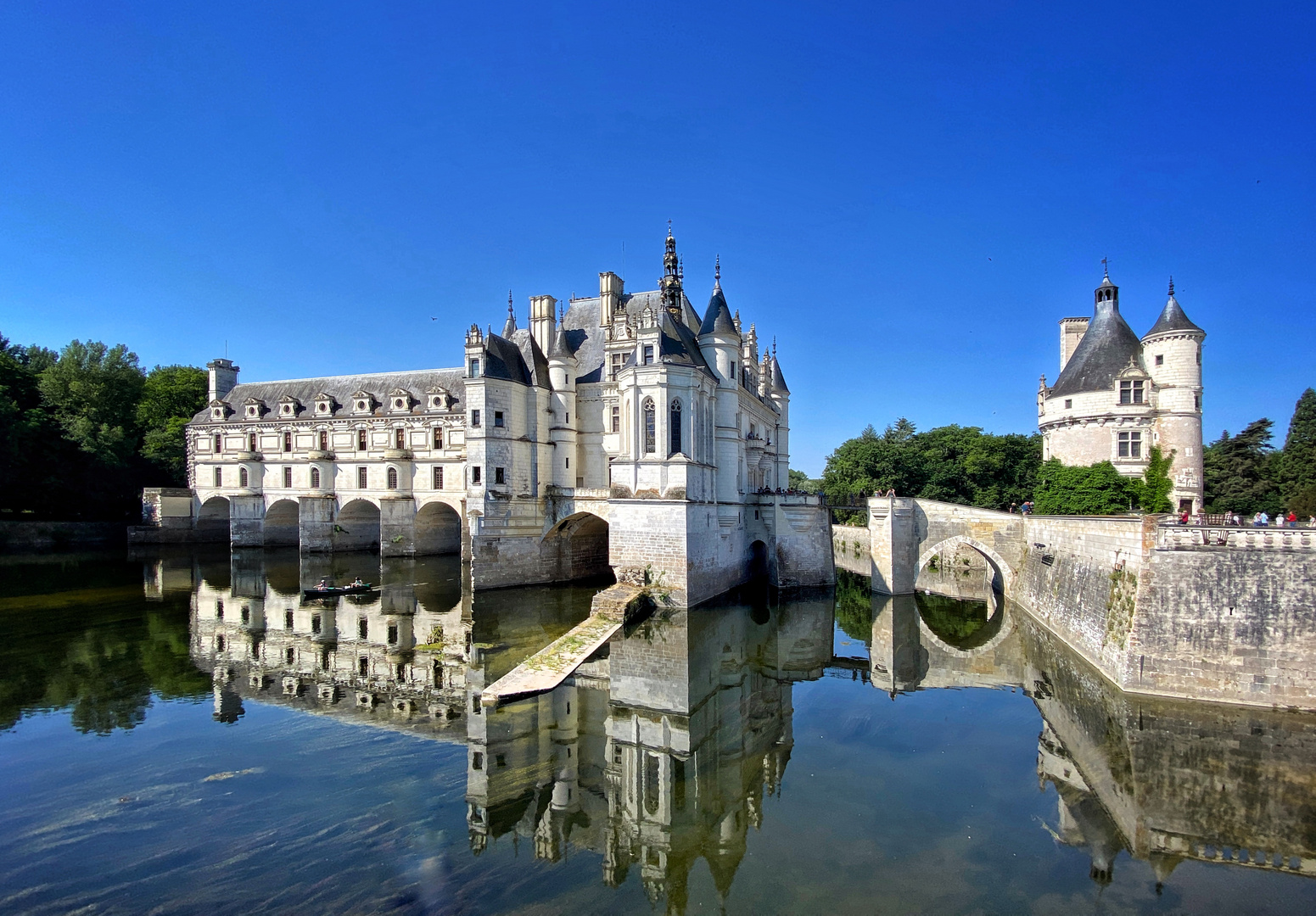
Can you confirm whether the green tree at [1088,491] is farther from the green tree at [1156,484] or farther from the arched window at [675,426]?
the arched window at [675,426]

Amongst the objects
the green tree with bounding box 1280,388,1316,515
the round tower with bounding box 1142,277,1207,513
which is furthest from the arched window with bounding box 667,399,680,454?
the green tree with bounding box 1280,388,1316,515

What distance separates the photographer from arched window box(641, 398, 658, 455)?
24.8 metres

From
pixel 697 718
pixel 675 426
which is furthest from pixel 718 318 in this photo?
pixel 697 718

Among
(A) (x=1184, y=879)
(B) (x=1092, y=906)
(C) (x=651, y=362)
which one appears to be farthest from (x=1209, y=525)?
(C) (x=651, y=362)

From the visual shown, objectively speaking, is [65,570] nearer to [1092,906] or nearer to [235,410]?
[235,410]

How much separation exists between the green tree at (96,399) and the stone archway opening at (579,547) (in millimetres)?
38653

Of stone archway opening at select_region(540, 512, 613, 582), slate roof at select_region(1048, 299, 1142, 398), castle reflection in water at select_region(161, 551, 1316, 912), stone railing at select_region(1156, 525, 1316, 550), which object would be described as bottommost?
castle reflection in water at select_region(161, 551, 1316, 912)

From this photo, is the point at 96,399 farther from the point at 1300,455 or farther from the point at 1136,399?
the point at 1300,455

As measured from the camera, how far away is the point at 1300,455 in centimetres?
3303

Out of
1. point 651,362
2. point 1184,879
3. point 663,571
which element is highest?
point 651,362

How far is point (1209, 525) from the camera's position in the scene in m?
14.5

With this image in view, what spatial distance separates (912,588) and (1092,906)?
70.9ft

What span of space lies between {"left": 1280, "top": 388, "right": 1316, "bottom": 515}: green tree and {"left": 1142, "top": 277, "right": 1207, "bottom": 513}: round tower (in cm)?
940

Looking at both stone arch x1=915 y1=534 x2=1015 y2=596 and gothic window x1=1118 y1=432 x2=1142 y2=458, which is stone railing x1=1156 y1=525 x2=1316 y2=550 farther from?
stone arch x1=915 y1=534 x2=1015 y2=596
